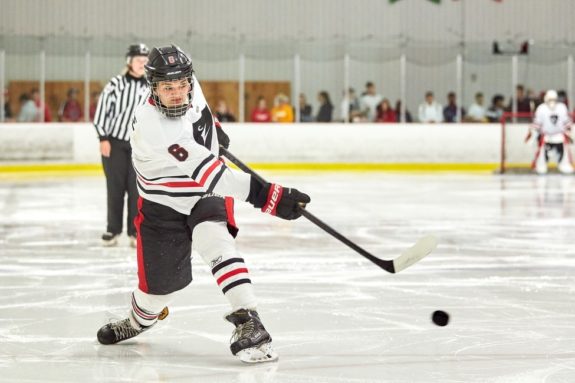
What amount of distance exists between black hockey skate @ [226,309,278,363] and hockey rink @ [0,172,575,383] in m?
0.04

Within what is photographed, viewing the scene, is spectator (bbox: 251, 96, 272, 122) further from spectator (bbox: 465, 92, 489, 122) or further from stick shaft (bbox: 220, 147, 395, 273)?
stick shaft (bbox: 220, 147, 395, 273)

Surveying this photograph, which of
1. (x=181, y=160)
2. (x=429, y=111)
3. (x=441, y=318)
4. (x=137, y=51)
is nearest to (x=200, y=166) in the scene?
(x=181, y=160)

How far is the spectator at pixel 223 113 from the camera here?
15.9 m

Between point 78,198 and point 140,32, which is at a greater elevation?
point 140,32

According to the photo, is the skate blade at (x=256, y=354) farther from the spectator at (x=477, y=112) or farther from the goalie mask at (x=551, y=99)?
the spectator at (x=477, y=112)

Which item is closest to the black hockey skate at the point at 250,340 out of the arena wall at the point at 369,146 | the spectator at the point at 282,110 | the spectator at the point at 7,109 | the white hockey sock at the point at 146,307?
the white hockey sock at the point at 146,307

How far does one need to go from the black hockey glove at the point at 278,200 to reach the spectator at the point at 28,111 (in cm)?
1232

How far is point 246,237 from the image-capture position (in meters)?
7.64

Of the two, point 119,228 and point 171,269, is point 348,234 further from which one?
point 171,269

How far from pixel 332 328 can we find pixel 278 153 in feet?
37.5

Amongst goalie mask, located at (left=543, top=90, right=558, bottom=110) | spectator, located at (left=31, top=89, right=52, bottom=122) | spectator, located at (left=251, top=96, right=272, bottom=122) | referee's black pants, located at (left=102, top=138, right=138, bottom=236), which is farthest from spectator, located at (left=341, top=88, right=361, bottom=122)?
referee's black pants, located at (left=102, top=138, right=138, bottom=236)

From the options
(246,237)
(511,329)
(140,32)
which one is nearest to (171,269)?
(511,329)

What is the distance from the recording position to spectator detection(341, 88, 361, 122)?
16094 millimetres

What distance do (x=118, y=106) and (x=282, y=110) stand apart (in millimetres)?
9185
